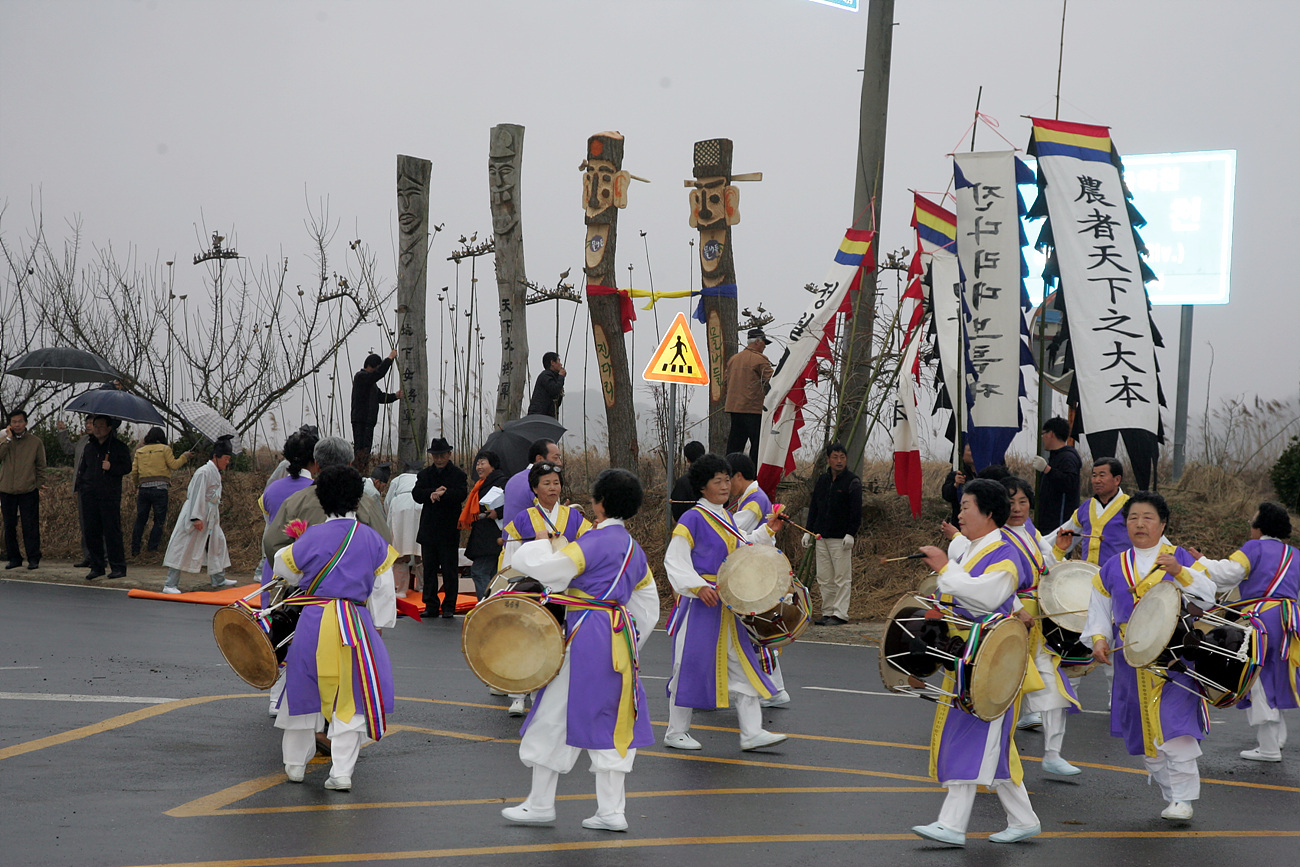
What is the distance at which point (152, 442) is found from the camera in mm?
14930

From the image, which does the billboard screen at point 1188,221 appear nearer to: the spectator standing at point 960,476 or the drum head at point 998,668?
the spectator standing at point 960,476

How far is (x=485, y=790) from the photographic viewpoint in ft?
18.8

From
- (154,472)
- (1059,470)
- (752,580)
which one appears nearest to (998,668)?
(752,580)

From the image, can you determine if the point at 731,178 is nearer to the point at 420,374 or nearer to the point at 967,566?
the point at 420,374

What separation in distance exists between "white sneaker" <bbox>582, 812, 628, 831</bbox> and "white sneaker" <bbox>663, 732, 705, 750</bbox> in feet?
5.83

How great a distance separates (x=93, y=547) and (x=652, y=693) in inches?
328

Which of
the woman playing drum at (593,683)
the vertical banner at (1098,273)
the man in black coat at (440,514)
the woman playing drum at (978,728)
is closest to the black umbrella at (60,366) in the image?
the man in black coat at (440,514)

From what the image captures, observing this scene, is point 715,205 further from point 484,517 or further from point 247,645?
point 247,645

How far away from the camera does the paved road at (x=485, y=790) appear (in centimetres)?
482

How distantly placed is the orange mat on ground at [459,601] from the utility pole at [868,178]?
4.41 metres

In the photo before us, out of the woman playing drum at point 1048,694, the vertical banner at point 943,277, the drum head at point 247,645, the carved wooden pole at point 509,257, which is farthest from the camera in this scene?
the carved wooden pole at point 509,257

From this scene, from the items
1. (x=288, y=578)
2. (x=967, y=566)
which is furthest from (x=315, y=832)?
(x=967, y=566)

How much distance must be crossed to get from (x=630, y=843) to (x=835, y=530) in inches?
307

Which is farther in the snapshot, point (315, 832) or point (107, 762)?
point (107, 762)
